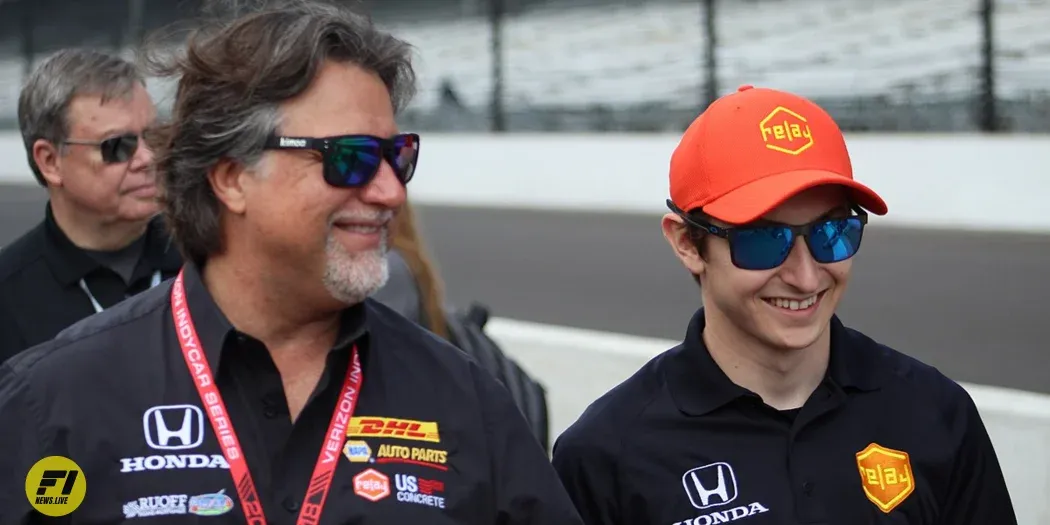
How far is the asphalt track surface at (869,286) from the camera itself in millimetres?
8578

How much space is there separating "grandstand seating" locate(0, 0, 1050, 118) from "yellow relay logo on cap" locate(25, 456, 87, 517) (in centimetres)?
1011

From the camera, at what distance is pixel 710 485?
259 cm

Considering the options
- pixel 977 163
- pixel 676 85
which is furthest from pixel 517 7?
pixel 977 163

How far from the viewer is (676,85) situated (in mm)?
16625

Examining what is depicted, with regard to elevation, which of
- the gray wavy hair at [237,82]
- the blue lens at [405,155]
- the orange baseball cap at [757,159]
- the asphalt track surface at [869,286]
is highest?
the gray wavy hair at [237,82]

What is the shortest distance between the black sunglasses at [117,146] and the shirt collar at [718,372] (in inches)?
78.8

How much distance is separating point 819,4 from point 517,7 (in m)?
5.76

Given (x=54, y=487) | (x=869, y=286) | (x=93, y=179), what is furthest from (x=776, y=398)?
(x=869, y=286)

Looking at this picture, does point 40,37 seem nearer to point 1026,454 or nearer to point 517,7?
point 517,7

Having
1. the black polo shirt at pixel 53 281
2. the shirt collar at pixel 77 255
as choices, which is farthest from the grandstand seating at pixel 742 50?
the black polo shirt at pixel 53 281

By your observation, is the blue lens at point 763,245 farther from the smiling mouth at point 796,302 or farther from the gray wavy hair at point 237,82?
the gray wavy hair at point 237,82

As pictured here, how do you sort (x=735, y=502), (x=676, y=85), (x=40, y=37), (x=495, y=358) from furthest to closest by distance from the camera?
(x=40, y=37) → (x=676, y=85) → (x=495, y=358) → (x=735, y=502)

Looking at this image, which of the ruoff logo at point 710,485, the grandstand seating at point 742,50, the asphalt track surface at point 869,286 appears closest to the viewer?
the ruoff logo at point 710,485

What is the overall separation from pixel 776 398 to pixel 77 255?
214 cm
